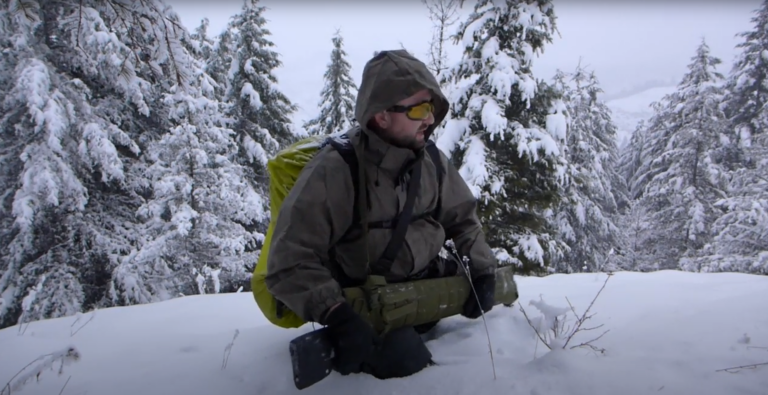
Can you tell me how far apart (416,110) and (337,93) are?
17501mm

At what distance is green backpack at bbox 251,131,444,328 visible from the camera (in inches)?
→ 98.3

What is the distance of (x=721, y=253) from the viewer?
13523mm

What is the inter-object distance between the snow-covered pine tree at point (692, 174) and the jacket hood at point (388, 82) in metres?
19.7

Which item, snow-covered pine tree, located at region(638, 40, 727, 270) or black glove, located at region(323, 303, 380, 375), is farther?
snow-covered pine tree, located at region(638, 40, 727, 270)

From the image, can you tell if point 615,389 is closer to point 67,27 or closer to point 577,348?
point 577,348

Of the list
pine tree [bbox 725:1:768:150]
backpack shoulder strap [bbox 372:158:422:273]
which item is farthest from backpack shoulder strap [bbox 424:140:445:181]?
pine tree [bbox 725:1:768:150]

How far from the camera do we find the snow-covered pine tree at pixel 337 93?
19000mm

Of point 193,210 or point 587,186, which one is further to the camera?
point 587,186

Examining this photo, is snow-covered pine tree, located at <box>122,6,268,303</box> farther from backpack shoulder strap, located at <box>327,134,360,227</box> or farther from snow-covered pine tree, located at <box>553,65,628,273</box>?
snow-covered pine tree, located at <box>553,65,628,273</box>

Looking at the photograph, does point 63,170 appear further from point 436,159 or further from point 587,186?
point 587,186

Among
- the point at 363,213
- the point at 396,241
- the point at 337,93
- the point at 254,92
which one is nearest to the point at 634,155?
the point at 337,93

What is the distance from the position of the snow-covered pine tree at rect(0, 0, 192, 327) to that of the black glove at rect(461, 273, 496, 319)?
816 cm

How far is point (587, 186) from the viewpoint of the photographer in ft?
56.5

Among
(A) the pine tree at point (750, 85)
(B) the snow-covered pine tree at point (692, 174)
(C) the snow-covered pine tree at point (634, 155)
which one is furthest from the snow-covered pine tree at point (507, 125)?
(C) the snow-covered pine tree at point (634, 155)
